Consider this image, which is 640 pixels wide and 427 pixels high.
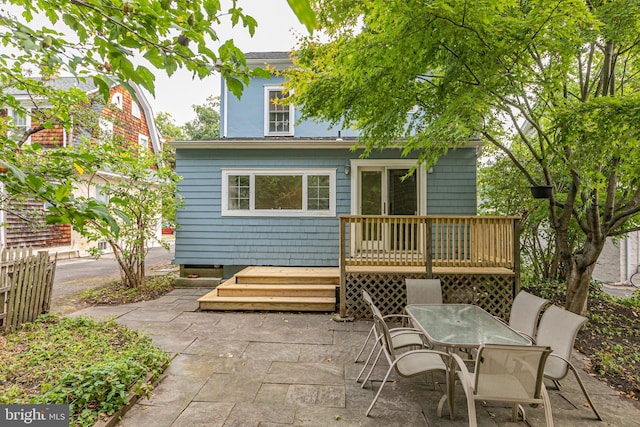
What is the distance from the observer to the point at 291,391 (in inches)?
120

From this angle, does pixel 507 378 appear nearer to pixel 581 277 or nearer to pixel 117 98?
pixel 581 277

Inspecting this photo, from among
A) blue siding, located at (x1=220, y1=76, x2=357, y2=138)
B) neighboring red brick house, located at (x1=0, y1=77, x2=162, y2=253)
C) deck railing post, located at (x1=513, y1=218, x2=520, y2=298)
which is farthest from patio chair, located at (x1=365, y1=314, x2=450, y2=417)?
neighboring red brick house, located at (x1=0, y1=77, x2=162, y2=253)

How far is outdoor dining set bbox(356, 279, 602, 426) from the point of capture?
7.47 ft

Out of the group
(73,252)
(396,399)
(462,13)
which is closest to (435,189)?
(462,13)

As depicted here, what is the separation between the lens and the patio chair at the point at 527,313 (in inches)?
133

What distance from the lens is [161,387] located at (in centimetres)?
309

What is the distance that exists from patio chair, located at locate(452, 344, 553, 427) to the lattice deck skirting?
3.06 metres

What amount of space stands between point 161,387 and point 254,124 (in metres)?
7.30

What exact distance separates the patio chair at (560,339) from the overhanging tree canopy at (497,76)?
1.97 metres

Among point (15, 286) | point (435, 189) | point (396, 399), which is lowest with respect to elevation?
point (396, 399)

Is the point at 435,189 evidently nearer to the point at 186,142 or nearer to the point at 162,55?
the point at 186,142

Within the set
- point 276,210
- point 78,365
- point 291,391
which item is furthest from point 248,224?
point 291,391

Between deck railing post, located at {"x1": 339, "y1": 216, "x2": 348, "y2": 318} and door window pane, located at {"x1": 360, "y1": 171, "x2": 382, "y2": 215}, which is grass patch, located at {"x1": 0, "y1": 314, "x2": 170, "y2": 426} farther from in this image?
door window pane, located at {"x1": 360, "y1": 171, "x2": 382, "y2": 215}

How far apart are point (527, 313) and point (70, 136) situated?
48.0 feet
